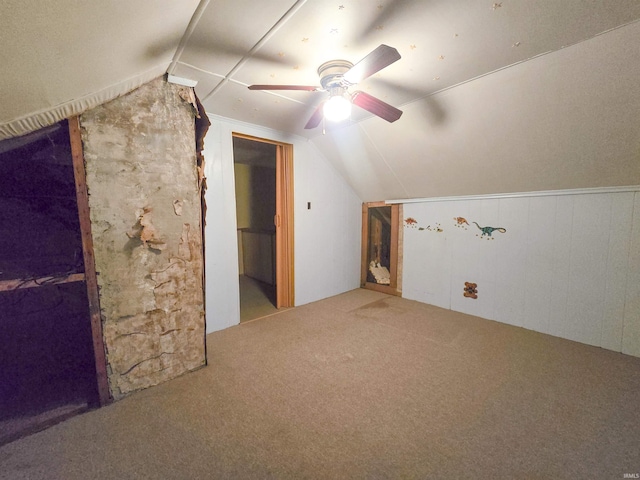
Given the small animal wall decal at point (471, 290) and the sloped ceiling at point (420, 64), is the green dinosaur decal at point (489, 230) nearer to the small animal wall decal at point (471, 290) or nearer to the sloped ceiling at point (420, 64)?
the sloped ceiling at point (420, 64)

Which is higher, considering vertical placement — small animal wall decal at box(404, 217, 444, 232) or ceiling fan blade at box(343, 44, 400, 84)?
ceiling fan blade at box(343, 44, 400, 84)

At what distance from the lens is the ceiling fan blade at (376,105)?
160cm

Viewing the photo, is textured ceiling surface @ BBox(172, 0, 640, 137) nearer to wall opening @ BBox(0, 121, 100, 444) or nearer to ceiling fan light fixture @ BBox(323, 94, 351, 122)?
ceiling fan light fixture @ BBox(323, 94, 351, 122)

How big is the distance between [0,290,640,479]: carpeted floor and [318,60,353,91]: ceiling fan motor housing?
2017 mm

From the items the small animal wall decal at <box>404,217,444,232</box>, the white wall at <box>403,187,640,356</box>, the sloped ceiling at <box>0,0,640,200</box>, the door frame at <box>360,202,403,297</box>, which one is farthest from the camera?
the door frame at <box>360,202,403,297</box>

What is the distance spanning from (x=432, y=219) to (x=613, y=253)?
1574 millimetres

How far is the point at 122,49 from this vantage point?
116cm

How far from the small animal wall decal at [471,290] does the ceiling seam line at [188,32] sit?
3.33m

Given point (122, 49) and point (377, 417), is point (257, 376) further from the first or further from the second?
point (122, 49)

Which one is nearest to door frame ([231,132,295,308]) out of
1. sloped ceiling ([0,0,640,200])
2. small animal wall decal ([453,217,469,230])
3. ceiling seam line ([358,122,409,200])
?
sloped ceiling ([0,0,640,200])

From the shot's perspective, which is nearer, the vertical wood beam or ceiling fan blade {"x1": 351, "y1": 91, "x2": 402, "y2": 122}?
the vertical wood beam

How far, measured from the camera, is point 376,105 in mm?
1650

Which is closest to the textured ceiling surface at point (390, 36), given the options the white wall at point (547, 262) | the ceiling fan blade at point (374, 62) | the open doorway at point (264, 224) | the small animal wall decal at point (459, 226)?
the ceiling fan blade at point (374, 62)

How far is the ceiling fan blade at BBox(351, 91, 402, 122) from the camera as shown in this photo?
1601mm
